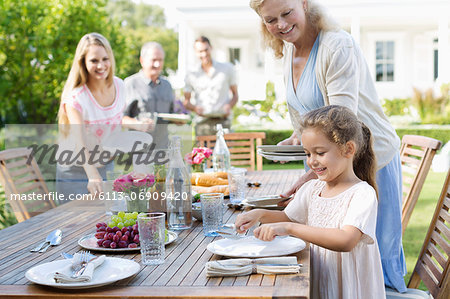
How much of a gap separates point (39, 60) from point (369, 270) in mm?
5933

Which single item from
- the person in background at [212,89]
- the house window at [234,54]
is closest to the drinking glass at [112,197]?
the person in background at [212,89]

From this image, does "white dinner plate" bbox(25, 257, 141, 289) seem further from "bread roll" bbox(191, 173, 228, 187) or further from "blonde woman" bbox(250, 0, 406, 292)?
"bread roll" bbox(191, 173, 228, 187)

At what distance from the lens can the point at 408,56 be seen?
14.6 meters

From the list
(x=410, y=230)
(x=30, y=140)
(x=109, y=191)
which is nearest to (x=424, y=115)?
(x=410, y=230)

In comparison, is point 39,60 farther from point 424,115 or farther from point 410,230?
point 424,115

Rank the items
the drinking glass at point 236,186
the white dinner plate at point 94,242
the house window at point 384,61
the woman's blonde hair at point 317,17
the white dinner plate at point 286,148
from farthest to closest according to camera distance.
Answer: the house window at point 384,61 < the drinking glass at point 236,186 < the white dinner plate at point 286,148 < the woman's blonde hair at point 317,17 < the white dinner plate at point 94,242

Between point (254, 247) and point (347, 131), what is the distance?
50 centimetres

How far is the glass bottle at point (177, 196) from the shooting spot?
230cm

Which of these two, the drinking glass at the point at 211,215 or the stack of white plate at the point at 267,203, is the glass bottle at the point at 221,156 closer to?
the stack of white plate at the point at 267,203

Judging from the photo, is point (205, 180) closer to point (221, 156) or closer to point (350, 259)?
point (221, 156)

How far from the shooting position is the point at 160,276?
5.40 ft

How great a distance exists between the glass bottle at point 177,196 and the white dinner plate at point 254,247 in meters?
0.40

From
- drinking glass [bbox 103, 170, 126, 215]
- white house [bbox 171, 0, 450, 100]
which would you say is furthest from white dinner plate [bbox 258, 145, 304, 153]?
white house [bbox 171, 0, 450, 100]

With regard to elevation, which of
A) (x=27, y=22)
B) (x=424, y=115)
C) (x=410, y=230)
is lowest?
(x=410, y=230)
